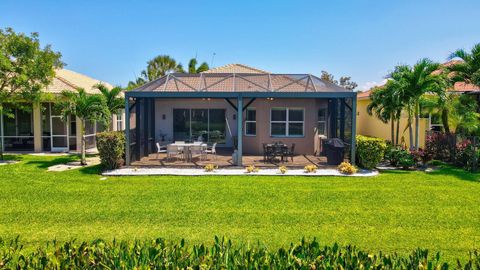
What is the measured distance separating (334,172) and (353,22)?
8156mm

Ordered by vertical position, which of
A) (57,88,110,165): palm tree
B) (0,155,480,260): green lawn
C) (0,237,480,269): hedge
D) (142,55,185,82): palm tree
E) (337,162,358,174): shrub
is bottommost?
(0,155,480,260): green lawn

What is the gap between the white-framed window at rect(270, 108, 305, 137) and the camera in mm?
18797

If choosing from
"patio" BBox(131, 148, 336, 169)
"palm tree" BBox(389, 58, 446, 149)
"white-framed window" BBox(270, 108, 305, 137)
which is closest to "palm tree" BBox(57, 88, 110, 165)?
"patio" BBox(131, 148, 336, 169)

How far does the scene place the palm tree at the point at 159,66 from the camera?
52656 mm

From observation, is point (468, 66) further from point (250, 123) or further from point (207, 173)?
point (207, 173)

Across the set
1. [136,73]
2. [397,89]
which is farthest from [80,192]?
[136,73]

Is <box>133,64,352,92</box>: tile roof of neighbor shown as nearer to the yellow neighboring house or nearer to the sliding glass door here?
the sliding glass door

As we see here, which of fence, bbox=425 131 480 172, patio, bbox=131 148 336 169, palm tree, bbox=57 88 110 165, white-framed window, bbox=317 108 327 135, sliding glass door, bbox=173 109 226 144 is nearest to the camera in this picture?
fence, bbox=425 131 480 172

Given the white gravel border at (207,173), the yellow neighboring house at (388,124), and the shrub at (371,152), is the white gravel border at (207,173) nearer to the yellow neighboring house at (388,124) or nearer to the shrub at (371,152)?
the shrub at (371,152)

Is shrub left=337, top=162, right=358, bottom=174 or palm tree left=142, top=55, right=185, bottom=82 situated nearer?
shrub left=337, top=162, right=358, bottom=174

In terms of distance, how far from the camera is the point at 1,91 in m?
16.9

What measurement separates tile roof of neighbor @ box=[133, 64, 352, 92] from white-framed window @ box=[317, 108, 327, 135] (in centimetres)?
326

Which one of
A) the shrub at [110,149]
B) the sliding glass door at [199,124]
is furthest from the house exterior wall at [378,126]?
the shrub at [110,149]

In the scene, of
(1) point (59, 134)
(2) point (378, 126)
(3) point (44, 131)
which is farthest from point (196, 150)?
(2) point (378, 126)
